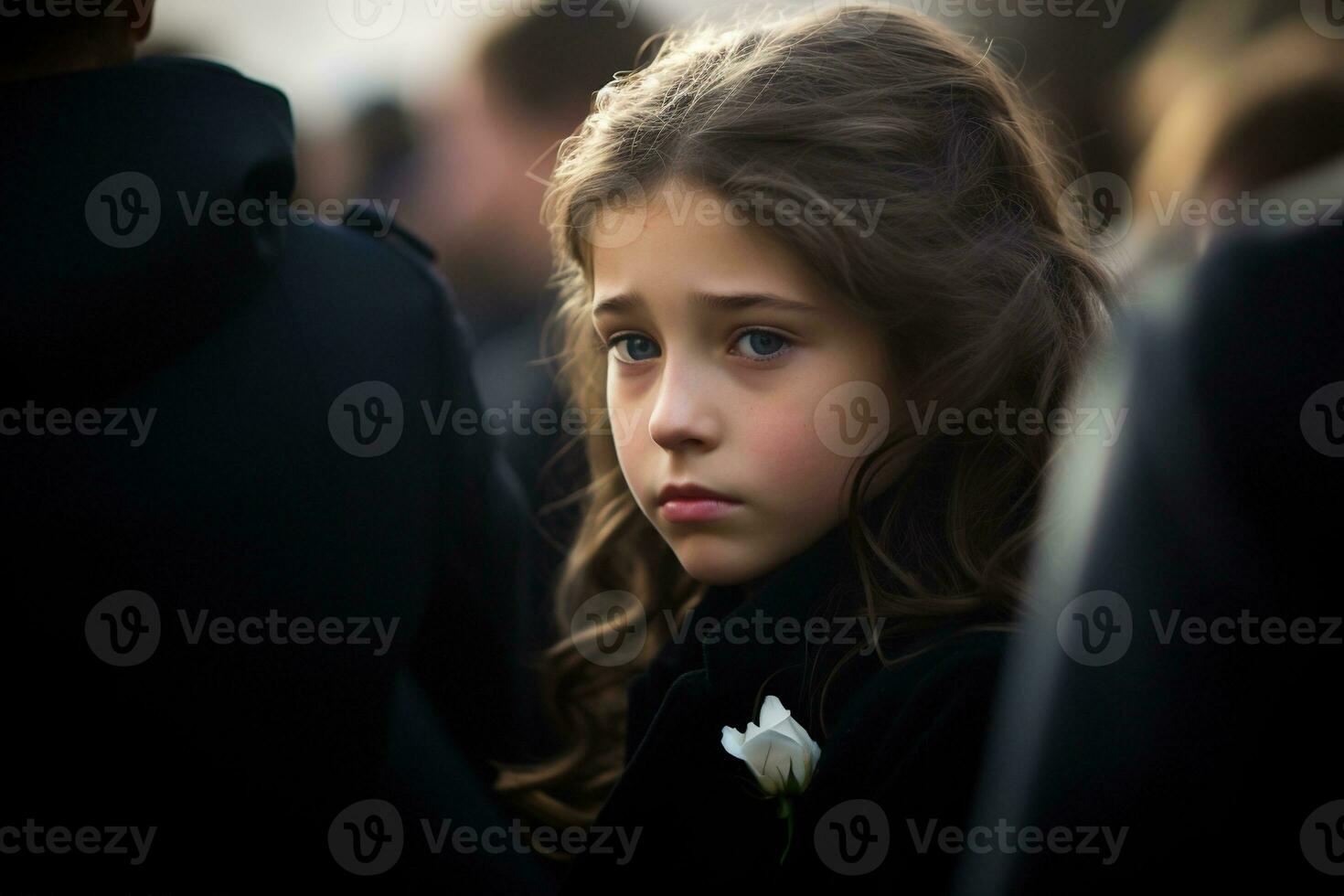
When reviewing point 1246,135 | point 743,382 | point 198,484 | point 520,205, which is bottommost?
point 198,484

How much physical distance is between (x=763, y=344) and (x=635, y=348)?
0.16 meters

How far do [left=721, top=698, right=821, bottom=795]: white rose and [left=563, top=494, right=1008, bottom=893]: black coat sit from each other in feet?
0.05

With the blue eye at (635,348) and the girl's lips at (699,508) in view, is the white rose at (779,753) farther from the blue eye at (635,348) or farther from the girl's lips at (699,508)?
the blue eye at (635,348)

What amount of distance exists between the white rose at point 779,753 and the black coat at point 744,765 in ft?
0.05

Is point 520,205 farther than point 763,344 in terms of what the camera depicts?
Yes

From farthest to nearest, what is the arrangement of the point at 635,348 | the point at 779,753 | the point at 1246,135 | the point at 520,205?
the point at 520,205 < the point at 1246,135 < the point at 635,348 < the point at 779,753

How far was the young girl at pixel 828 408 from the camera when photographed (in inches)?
37.9

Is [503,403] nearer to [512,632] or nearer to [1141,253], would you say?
[512,632]

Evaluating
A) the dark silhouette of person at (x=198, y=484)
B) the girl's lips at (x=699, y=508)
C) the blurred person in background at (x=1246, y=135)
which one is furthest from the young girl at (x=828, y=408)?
the blurred person in background at (x=1246, y=135)

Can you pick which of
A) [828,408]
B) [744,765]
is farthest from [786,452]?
[744,765]

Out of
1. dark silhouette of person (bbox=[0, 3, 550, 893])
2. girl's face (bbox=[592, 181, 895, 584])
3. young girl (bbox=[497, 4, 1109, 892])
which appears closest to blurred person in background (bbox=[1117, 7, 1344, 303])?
young girl (bbox=[497, 4, 1109, 892])

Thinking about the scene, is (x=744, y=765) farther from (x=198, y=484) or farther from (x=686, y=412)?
(x=198, y=484)

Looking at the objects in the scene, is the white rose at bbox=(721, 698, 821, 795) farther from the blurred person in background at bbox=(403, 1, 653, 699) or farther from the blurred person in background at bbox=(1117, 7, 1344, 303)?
the blurred person in background at bbox=(1117, 7, 1344, 303)

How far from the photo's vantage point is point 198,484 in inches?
43.5
